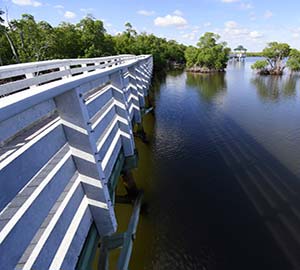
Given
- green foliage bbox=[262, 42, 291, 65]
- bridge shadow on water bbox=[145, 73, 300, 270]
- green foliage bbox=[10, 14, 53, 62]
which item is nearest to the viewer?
bridge shadow on water bbox=[145, 73, 300, 270]

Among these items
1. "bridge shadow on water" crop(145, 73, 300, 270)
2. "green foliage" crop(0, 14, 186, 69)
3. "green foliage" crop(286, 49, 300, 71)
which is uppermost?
"green foliage" crop(0, 14, 186, 69)

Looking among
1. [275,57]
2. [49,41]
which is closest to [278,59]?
[275,57]

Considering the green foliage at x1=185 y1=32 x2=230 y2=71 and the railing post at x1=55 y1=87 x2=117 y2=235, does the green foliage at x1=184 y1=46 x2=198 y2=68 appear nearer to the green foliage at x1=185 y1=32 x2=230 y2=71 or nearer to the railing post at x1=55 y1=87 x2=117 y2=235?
the green foliage at x1=185 y1=32 x2=230 y2=71

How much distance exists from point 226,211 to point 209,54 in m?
47.0

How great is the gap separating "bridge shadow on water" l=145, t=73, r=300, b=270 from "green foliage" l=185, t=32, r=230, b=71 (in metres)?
41.7

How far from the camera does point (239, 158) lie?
995 centimetres

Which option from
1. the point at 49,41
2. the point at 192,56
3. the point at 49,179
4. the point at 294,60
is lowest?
the point at 294,60

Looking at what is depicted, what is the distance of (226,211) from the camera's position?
265 inches

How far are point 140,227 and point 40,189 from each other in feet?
16.5

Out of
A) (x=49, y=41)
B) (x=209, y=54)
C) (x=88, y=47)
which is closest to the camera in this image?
(x=49, y=41)

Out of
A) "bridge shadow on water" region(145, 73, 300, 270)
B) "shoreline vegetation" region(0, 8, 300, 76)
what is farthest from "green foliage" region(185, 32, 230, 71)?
"bridge shadow on water" region(145, 73, 300, 270)

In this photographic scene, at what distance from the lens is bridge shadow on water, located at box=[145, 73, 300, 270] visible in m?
5.34

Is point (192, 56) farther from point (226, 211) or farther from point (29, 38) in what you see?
point (226, 211)

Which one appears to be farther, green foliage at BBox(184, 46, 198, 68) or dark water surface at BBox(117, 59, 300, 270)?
green foliage at BBox(184, 46, 198, 68)
